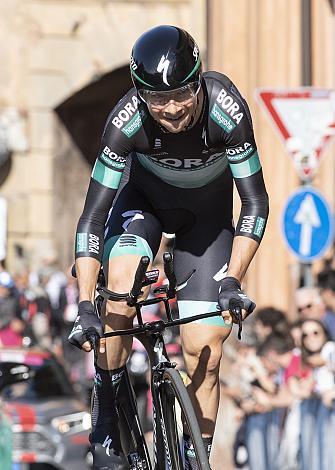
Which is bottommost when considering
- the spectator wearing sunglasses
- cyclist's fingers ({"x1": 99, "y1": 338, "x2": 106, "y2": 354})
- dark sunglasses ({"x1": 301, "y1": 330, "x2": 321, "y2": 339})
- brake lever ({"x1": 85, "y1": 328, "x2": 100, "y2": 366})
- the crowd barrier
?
the crowd barrier

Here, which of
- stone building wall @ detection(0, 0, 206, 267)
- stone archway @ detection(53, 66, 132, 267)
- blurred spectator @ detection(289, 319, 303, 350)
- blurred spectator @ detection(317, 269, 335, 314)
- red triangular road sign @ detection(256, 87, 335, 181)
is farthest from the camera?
stone archway @ detection(53, 66, 132, 267)

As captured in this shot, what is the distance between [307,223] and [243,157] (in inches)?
359

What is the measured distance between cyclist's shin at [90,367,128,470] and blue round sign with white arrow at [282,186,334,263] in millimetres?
8733

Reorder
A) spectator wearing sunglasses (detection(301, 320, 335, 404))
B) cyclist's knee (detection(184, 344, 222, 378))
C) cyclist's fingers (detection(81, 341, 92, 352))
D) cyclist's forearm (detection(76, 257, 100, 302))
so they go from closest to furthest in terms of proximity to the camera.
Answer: cyclist's fingers (detection(81, 341, 92, 352)) → cyclist's forearm (detection(76, 257, 100, 302)) → cyclist's knee (detection(184, 344, 222, 378)) → spectator wearing sunglasses (detection(301, 320, 335, 404))

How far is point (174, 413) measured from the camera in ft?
24.5

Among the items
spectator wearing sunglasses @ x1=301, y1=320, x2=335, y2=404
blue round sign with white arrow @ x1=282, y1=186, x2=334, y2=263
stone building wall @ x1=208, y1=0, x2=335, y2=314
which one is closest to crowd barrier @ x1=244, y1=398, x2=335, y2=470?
spectator wearing sunglasses @ x1=301, y1=320, x2=335, y2=404

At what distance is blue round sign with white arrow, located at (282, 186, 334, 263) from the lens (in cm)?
1655

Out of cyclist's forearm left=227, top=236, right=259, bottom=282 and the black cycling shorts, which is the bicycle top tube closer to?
cyclist's forearm left=227, top=236, right=259, bottom=282

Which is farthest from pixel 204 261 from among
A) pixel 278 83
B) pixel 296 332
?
pixel 278 83

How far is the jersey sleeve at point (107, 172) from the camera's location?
25.2 ft

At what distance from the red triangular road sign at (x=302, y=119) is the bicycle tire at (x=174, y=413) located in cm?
878

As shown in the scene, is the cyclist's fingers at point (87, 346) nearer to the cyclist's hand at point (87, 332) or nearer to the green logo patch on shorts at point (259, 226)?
the cyclist's hand at point (87, 332)

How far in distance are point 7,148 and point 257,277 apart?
7.76 metres

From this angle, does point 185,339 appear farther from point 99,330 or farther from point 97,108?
point 97,108
